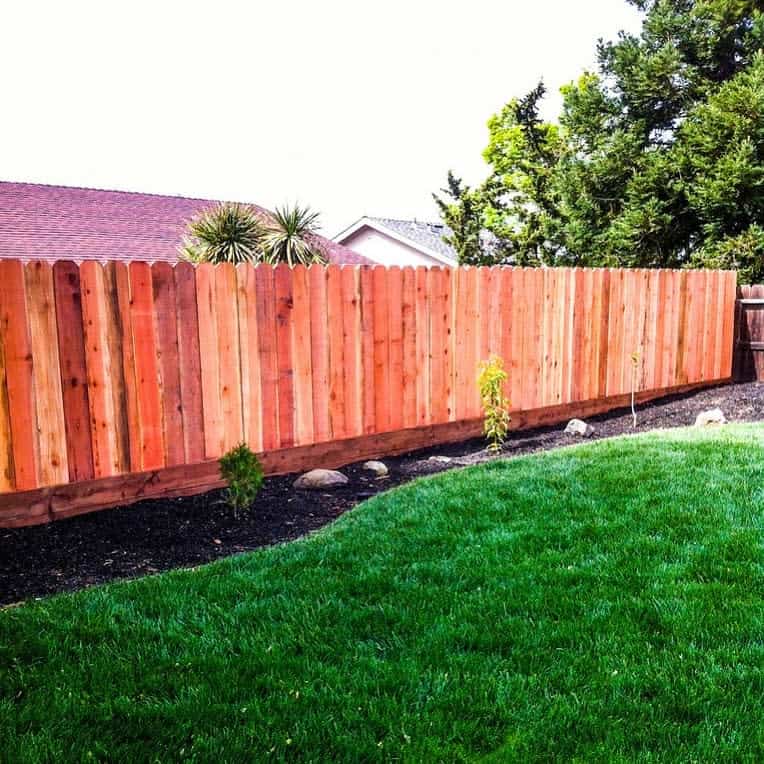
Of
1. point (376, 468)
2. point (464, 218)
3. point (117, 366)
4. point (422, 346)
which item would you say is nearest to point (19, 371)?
point (117, 366)

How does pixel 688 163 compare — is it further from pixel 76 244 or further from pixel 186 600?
pixel 186 600

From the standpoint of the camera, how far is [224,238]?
491 inches

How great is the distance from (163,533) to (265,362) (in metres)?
1.66

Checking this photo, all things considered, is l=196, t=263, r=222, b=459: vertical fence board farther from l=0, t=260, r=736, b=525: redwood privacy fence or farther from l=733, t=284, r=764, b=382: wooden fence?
l=733, t=284, r=764, b=382: wooden fence

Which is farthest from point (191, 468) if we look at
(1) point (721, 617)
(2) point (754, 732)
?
(2) point (754, 732)

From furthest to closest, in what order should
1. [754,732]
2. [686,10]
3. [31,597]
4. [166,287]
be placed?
[686,10], [166,287], [31,597], [754,732]

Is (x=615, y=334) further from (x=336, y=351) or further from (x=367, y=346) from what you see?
(x=336, y=351)

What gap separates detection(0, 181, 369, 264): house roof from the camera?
12711 millimetres

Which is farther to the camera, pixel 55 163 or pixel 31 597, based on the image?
pixel 55 163

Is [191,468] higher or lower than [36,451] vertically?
lower

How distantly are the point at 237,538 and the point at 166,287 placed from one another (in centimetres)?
182

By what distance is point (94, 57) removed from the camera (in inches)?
421

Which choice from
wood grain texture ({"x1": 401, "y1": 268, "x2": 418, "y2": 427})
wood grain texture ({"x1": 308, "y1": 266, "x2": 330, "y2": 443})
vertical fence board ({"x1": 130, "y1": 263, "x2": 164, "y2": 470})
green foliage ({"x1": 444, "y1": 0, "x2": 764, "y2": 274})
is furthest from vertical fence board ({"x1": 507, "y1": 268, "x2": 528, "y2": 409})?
green foliage ({"x1": 444, "y1": 0, "x2": 764, "y2": 274})

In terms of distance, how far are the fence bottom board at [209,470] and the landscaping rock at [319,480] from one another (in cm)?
34
